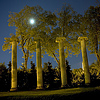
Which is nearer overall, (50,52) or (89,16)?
(89,16)

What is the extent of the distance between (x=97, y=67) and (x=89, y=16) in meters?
14.5

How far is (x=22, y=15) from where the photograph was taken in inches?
2018

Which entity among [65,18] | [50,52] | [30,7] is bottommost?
[50,52]

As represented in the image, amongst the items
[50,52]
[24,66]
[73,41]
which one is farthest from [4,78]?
[73,41]

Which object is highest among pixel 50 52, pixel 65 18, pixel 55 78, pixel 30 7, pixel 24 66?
pixel 30 7

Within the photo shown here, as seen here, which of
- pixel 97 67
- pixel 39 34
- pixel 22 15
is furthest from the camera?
pixel 22 15

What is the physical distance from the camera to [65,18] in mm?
49125

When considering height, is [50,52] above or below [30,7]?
below

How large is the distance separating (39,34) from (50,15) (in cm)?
993

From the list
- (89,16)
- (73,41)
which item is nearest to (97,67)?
(73,41)

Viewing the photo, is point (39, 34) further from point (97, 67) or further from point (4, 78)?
point (97, 67)

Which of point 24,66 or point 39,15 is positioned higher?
point 39,15

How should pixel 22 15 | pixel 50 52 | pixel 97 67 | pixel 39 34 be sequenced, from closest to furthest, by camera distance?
pixel 39 34, pixel 97 67, pixel 22 15, pixel 50 52

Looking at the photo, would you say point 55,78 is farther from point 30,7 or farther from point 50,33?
point 30,7
